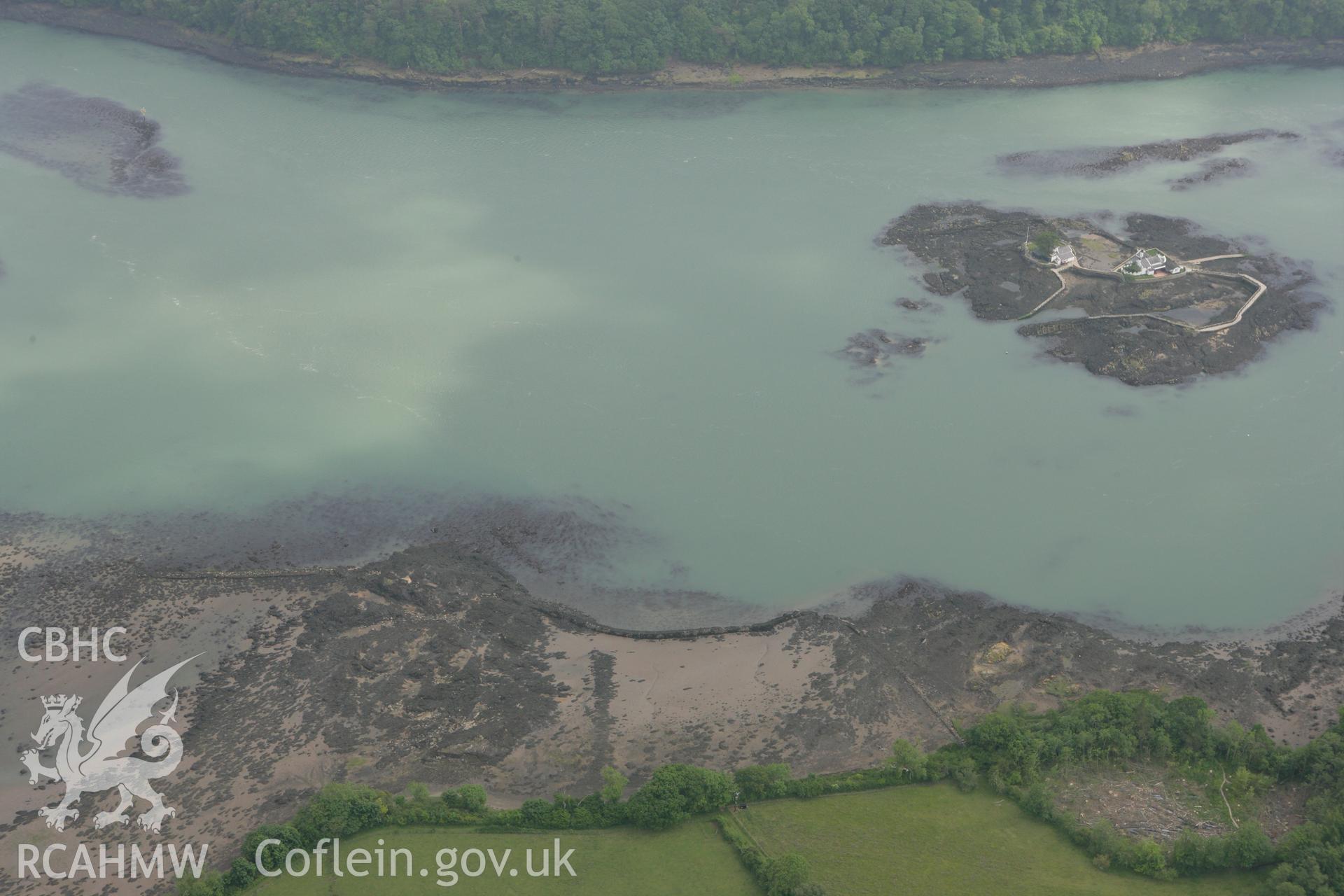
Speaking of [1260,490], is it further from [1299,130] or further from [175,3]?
[175,3]

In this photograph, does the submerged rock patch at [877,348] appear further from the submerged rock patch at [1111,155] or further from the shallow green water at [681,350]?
the submerged rock patch at [1111,155]

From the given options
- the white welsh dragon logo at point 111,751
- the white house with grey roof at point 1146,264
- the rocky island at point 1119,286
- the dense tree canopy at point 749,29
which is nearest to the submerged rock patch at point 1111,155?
the rocky island at point 1119,286

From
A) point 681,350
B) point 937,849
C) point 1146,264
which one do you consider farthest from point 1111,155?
point 937,849

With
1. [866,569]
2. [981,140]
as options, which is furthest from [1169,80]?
[866,569]

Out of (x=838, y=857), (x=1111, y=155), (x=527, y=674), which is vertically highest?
(x=1111, y=155)

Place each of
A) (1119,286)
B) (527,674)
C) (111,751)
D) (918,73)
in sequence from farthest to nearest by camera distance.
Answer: (918,73)
(1119,286)
(527,674)
(111,751)

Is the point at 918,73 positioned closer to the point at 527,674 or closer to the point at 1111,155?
the point at 1111,155
